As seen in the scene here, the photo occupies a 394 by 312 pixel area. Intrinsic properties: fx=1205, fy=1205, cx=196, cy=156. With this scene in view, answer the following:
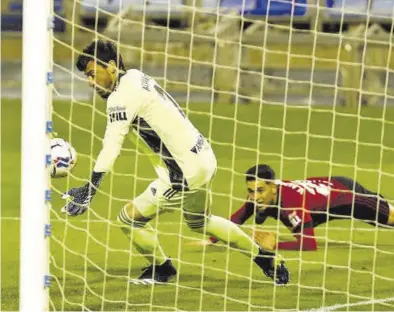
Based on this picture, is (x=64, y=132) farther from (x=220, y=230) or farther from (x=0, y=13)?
(x=220, y=230)

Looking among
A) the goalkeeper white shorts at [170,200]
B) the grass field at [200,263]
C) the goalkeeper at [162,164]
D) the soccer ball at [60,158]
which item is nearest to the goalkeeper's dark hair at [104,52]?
the goalkeeper at [162,164]

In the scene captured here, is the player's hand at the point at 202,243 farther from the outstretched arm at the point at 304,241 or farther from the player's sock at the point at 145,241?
the player's sock at the point at 145,241

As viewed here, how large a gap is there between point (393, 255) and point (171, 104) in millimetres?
1883

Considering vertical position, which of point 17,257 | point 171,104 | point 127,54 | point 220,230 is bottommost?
point 127,54

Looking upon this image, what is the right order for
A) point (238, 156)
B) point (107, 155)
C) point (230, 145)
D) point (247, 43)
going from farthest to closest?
point (247, 43), point (238, 156), point (230, 145), point (107, 155)

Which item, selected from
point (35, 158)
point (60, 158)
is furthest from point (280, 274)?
point (35, 158)

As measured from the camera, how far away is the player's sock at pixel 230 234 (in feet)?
22.1

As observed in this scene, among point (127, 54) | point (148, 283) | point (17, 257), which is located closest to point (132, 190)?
point (17, 257)

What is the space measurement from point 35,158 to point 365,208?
2.76 m

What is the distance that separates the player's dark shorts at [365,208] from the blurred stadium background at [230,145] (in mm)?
150

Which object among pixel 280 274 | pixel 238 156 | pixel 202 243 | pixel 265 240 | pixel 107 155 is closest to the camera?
pixel 107 155

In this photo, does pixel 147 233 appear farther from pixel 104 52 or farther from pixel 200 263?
pixel 104 52

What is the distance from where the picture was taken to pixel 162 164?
6.77 meters

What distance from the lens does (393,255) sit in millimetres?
7605
